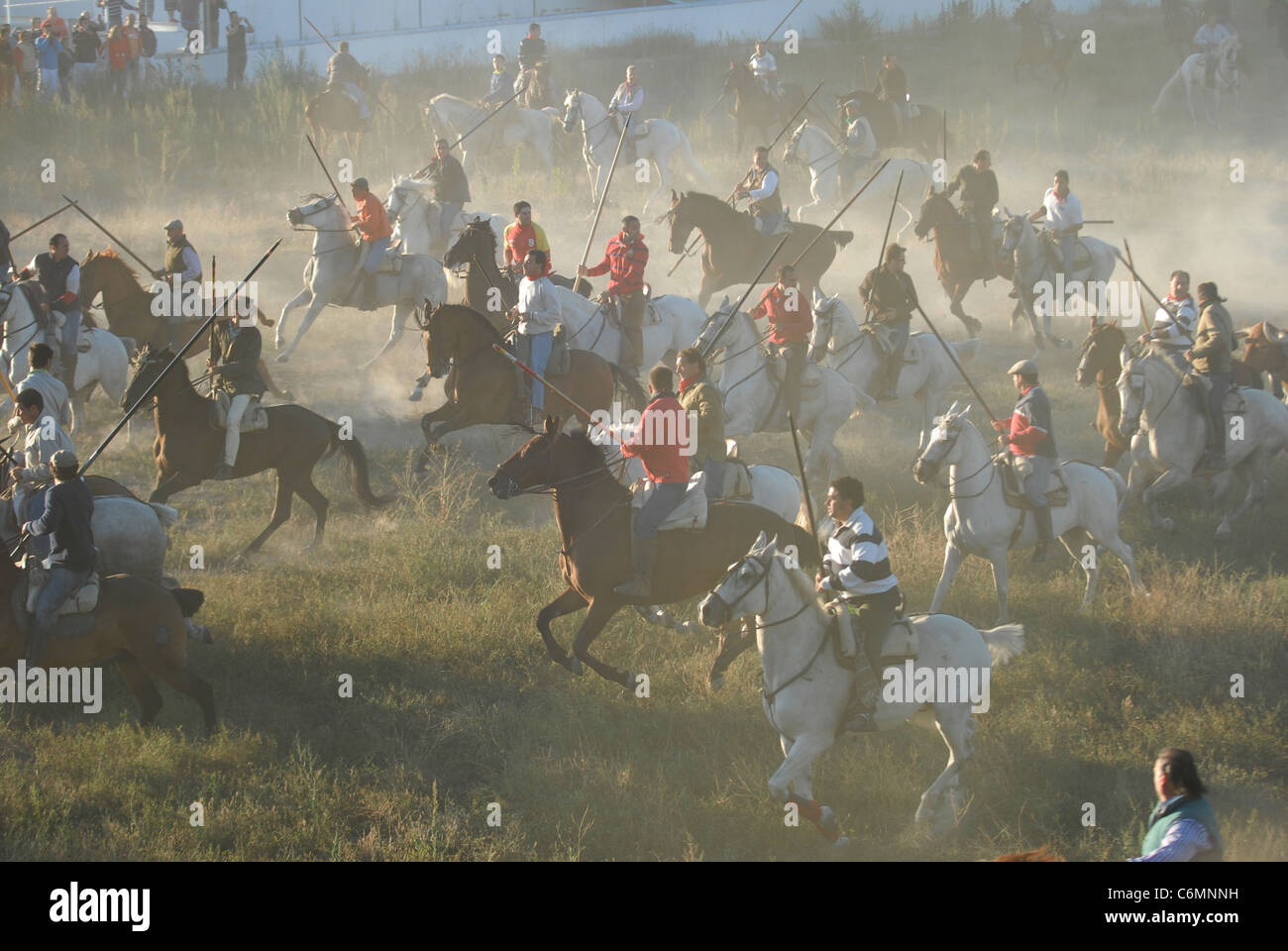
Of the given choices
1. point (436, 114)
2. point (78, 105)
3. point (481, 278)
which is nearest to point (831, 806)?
point (481, 278)

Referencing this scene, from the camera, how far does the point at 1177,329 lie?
49.9ft

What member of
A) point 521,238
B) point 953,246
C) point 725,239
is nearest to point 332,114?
point 725,239

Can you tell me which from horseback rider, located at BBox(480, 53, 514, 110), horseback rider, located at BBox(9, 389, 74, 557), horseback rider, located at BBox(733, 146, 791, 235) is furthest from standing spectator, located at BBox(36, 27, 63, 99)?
horseback rider, located at BBox(9, 389, 74, 557)

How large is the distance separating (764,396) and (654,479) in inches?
190

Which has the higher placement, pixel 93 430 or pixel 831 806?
pixel 93 430

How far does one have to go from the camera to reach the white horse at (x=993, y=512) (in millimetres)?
12180

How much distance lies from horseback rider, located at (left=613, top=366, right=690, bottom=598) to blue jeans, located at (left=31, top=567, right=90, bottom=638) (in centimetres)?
412

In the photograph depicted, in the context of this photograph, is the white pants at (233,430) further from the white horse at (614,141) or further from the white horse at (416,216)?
the white horse at (614,141)

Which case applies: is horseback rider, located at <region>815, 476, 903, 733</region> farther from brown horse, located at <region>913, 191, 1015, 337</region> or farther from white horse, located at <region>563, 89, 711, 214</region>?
white horse, located at <region>563, 89, 711, 214</region>

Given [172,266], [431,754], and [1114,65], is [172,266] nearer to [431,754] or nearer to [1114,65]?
[431,754]

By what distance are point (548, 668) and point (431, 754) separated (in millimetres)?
1560

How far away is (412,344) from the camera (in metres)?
21.8

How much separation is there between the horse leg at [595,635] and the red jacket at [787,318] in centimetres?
549

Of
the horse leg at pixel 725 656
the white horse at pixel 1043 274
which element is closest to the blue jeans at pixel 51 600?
the horse leg at pixel 725 656
